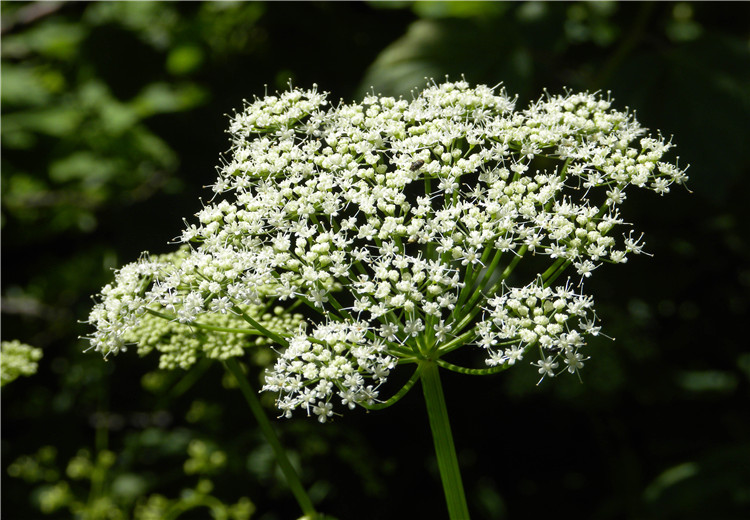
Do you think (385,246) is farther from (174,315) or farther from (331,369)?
(174,315)

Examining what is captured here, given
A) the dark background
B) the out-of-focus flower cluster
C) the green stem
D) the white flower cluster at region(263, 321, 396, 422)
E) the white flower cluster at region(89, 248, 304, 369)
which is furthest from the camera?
the dark background

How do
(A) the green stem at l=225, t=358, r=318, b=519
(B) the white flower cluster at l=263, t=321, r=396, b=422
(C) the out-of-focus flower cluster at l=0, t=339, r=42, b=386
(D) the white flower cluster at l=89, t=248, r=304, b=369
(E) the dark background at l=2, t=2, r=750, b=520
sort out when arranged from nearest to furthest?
1. (B) the white flower cluster at l=263, t=321, r=396, b=422
2. (D) the white flower cluster at l=89, t=248, r=304, b=369
3. (A) the green stem at l=225, t=358, r=318, b=519
4. (C) the out-of-focus flower cluster at l=0, t=339, r=42, b=386
5. (E) the dark background at l=2, t=2, r=750, b=520

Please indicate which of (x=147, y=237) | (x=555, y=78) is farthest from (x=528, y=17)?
(x=147, y=237)

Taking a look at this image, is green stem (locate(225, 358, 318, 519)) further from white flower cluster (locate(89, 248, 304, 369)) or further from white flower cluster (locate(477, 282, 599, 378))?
white flower cluster (locate(477, 282, 599, 378))

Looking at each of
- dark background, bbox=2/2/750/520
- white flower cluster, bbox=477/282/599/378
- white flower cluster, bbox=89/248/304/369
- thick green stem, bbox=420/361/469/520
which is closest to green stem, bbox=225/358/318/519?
white flower cluster, bbox=89/248/304/369

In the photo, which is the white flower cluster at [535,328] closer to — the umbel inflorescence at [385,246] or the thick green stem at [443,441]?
the umbel inflorescence at [385,246]

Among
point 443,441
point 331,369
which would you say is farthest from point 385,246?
point 443,441
